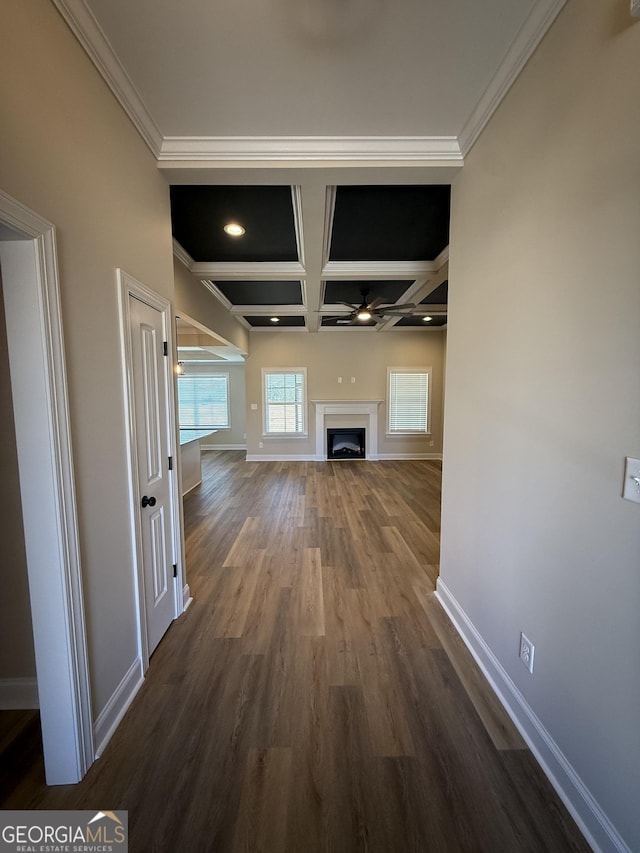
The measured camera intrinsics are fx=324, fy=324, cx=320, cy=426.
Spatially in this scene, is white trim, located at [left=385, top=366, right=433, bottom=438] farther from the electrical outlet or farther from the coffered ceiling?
the electrical outlet

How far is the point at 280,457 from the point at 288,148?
5907mm

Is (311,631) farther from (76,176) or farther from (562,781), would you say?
(76,176)

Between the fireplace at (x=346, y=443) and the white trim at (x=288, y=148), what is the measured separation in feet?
18.4

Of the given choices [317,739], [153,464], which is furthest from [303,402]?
[317,739]

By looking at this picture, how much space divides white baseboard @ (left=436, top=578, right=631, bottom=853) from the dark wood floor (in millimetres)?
43

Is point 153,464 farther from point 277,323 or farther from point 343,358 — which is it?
point 343,358

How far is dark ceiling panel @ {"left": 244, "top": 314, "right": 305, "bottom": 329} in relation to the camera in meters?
6.10

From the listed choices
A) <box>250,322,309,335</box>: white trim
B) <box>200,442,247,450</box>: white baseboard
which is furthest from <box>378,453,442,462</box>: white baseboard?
<box>200,442,247,450</box>: white baseboard

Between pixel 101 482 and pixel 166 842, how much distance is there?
1266mm

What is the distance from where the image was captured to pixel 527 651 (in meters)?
1.41

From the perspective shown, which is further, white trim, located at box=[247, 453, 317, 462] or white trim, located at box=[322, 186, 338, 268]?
white trim, located at box=[247, 453, 317, 462]

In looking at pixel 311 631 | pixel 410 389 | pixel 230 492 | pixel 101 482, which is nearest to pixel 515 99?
pixel 101 482

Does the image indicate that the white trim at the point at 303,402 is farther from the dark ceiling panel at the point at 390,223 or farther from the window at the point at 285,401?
the dark ceiling panel at the point at 390,223

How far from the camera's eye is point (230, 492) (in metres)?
5.11
